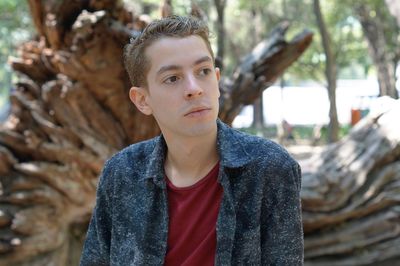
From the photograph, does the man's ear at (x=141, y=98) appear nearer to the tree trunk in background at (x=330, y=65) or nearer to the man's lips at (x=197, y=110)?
the man's lips at (x=197, y=110)

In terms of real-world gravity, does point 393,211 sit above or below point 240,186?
below

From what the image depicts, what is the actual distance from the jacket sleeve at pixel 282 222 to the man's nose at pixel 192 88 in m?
0.34

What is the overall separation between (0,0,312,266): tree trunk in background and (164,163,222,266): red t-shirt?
3259mm

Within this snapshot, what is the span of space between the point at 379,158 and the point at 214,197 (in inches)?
160

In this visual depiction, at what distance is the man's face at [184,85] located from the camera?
1.71m

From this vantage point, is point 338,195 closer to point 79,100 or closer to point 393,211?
point 393,211

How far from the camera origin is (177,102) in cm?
172

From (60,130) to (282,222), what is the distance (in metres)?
3.83

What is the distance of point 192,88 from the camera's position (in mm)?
1688

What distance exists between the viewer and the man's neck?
1.79 meters

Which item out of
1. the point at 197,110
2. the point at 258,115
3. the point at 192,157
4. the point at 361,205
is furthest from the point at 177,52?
the point at 258,115

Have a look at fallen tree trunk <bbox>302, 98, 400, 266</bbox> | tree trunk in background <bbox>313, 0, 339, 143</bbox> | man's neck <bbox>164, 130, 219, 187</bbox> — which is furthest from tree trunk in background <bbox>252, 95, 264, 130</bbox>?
man's neck <bbox>164, 130, 219, 187</bbox>

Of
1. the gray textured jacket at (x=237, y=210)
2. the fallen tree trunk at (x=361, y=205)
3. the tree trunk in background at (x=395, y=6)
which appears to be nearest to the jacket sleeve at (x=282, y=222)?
the gray textured jacket at (x=237, y=210)

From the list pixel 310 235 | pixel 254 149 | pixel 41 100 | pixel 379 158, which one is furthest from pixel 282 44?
pixel 254 149
